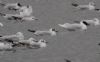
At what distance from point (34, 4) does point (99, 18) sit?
2.65m

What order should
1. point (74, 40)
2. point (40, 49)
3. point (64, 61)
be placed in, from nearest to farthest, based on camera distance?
1. point (64, 61)
2. point (40, 49)
3. point (74, 40)

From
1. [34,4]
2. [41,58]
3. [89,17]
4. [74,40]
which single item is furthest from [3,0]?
[41,58]

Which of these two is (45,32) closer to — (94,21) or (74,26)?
(74,26)

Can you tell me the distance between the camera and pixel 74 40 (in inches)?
528

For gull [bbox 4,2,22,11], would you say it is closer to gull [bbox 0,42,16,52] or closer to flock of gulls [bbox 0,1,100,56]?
flock of gulls [bbox 0,1,100,56]

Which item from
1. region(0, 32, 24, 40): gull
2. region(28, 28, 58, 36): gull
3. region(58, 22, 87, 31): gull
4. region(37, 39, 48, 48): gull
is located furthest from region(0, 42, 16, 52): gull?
region(58, 22, 87, 31): gull

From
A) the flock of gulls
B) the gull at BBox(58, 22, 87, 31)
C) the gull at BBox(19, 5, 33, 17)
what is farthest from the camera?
the gull at BBox(19, 5, 33, 17)

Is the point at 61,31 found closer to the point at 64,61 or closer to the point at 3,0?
the point at 64,61

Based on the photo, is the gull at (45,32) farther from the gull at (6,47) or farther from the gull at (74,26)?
the gull at (6,47)

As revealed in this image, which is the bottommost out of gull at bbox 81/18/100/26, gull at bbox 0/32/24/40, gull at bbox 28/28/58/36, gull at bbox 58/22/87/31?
gull at bbox 81/18/100/26

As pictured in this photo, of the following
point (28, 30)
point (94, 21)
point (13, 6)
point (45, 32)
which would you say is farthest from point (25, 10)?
point (94, 21)

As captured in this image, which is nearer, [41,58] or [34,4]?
[41,58]

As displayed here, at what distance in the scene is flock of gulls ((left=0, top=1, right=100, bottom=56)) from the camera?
41.2ft

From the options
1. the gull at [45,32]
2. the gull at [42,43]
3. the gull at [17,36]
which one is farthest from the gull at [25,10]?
the gull at [42,43]
